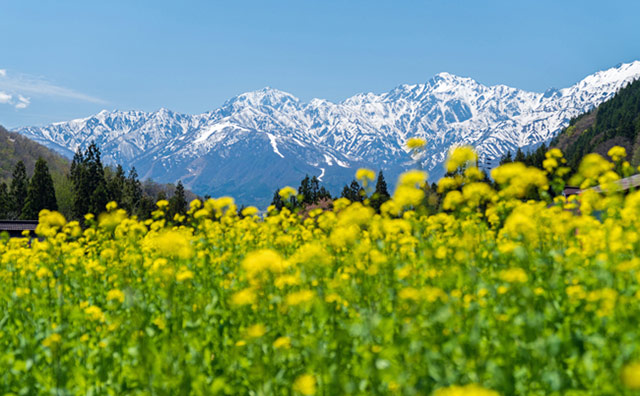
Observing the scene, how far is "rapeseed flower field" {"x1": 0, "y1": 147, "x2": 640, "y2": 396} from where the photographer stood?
3.57m

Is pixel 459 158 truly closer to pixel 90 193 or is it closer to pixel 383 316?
pixel 383 316

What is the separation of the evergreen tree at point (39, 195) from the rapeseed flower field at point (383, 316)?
79.1 meters

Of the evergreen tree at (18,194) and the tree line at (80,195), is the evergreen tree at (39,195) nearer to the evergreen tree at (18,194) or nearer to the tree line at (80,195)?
the tree line at (80,195)

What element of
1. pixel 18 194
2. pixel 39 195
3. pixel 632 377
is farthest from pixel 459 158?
pixel 18 194

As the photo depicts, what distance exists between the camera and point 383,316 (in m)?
4.92

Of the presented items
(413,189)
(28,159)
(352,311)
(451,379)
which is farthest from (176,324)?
(28,159)

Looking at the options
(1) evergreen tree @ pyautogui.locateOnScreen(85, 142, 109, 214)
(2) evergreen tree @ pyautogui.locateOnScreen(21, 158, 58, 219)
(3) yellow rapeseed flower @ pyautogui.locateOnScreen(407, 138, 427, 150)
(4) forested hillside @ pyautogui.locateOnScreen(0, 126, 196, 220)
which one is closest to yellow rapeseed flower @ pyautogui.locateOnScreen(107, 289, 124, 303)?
(3) yellow rapeseed flower @ pyautogui.locateOnScreen(407, 138, 427, 150)

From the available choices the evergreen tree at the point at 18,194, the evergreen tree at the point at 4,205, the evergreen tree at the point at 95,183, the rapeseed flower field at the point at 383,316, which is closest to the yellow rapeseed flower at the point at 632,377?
the rapeseed flower field at the point at 383,316

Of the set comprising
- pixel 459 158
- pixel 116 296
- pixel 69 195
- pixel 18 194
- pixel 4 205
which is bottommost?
pixel 4 205

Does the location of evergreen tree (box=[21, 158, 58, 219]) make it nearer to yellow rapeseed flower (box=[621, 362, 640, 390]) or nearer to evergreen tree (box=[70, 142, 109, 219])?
evergreen tree (box=[70, 142, 109, 219])

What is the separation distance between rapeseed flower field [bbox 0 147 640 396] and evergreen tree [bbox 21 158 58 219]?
259 feet

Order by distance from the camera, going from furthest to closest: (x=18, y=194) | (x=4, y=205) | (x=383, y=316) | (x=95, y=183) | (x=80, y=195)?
(x=18, y=194) → (x=4, y=205) → (x=95, y=183) → (x=80, y=195) → (x=383, y=316)

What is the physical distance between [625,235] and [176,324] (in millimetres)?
4802

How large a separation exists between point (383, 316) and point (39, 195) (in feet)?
279
